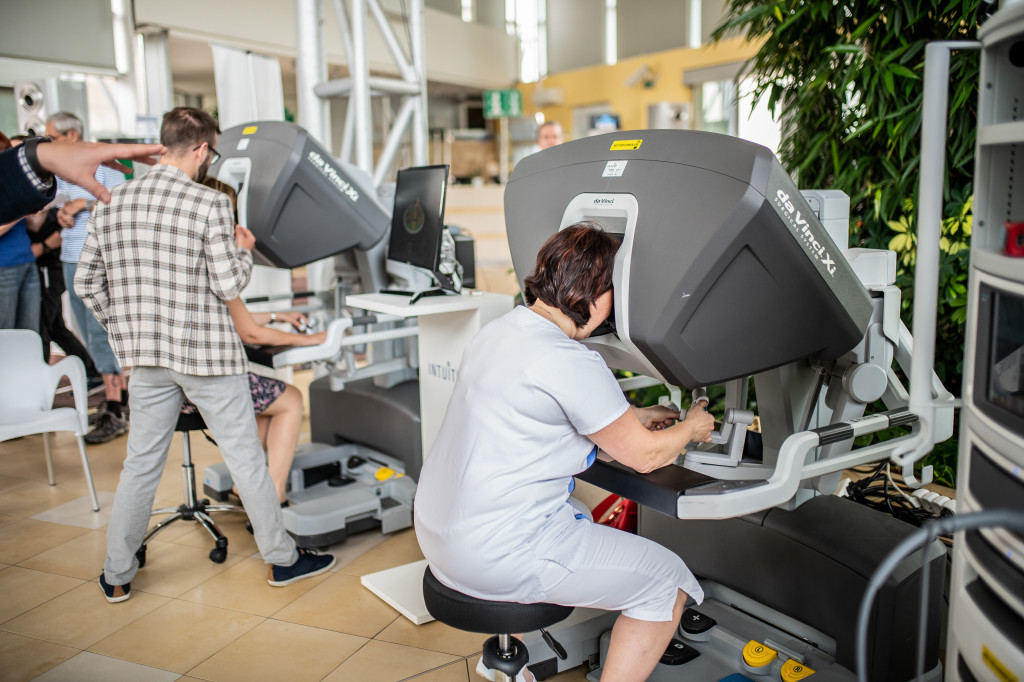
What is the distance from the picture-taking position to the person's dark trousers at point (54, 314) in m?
4.51

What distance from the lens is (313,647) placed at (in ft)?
7.98

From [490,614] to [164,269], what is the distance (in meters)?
1.54

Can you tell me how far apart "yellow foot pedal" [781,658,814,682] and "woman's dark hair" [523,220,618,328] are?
3.40 ft

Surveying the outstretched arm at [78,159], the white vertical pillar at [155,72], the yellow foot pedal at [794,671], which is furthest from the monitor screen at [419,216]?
the white vertical pillar at [155,72]

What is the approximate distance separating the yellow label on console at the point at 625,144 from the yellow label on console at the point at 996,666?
3.50 ft

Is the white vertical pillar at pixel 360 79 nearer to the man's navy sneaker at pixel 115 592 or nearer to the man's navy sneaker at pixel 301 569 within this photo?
the man's navy sneaker at pixel 301 569

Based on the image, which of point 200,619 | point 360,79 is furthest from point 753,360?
point 360,79

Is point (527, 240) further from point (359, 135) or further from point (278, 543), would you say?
point (359, 135)

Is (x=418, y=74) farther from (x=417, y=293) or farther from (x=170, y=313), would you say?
(x=170, y=313)

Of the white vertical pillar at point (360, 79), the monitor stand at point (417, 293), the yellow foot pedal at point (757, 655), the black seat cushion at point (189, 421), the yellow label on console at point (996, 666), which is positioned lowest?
the yellow foot pedal at point (757, 655)

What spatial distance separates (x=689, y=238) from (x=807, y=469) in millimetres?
617

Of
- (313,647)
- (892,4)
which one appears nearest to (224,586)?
(313,647)

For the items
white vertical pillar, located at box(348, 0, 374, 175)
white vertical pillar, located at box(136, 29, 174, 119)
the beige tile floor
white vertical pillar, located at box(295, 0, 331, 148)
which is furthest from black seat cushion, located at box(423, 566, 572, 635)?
white vertical pillar, located at box(136, 29, 174, 119)

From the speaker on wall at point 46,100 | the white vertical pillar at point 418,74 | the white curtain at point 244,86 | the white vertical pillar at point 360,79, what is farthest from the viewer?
the white curtain at point 244,86
